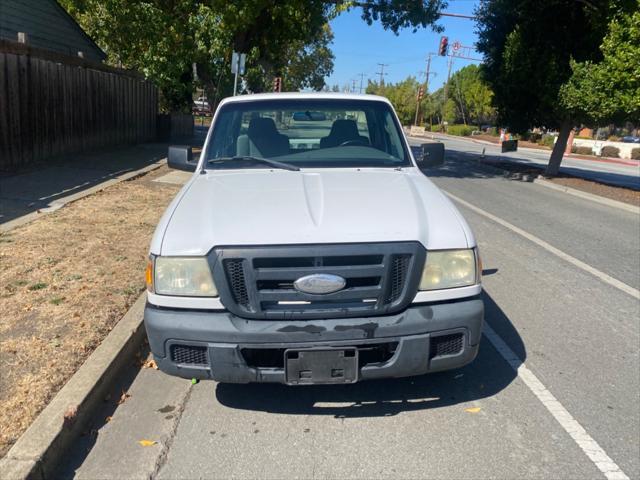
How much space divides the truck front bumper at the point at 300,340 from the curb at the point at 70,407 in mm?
559

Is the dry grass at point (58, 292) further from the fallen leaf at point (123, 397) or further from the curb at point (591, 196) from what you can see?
the curb at point (591, 196)

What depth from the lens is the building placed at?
48.6 ft

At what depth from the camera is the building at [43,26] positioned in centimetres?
1480

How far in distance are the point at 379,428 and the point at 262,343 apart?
923mm

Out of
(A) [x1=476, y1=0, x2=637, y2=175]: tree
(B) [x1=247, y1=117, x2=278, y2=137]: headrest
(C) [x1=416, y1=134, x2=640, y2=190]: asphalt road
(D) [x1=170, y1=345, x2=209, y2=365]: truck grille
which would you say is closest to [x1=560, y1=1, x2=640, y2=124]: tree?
(A) [x1=476, y1=0, x2=637, y2=175]: tree

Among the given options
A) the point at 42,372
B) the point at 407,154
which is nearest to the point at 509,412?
the point at 407,154

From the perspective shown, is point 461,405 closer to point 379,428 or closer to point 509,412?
point 509,412

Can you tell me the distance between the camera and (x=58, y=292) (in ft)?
15.4

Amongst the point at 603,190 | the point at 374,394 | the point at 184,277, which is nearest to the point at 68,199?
the point at 184,277

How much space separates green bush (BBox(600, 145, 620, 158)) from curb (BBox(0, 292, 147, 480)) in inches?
1701

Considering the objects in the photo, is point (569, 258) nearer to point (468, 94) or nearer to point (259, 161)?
point (259, 161)

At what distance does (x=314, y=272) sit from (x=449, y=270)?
78 centimetres

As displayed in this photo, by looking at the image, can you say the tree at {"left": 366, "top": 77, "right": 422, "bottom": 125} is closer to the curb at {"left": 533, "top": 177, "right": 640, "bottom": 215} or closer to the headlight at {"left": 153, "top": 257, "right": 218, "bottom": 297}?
the curb at {"left": 533, "top": 177, "right": 640, "bottom": 215}

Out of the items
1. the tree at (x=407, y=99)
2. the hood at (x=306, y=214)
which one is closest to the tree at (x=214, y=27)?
the hood at (x=306, y=214)
